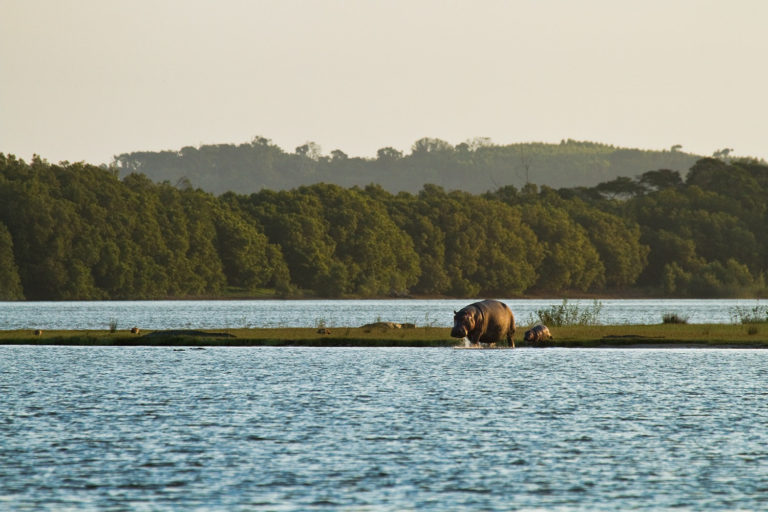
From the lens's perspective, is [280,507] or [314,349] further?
[314,349]

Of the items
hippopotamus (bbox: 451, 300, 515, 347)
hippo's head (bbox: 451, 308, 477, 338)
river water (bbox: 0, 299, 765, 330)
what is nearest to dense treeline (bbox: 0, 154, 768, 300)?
river water (bbox: 0, 299, 765, 330)

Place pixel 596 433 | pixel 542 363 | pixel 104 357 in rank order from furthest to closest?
pixel 104 357, pixel 542 363, pixel 596 433

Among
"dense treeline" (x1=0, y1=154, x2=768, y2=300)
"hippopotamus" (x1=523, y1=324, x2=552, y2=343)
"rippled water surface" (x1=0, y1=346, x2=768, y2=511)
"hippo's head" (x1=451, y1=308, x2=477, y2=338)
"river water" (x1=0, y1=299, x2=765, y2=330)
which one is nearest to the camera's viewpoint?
"rippled water surface" (x1=0, y1=346, x2=768, y2=511)

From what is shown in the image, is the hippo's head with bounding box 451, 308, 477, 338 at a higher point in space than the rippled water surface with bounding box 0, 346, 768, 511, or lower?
higher

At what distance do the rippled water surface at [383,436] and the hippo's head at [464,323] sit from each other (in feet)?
17.7

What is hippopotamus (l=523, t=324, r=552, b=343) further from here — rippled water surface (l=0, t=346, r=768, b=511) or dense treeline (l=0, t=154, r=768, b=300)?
dense treeline (l=0, t=154, r=768, b=300)

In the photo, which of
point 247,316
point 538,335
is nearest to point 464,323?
point 538,335

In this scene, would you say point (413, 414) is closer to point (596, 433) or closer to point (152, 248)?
point (596, 433)

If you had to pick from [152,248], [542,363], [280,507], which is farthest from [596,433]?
[152,248]

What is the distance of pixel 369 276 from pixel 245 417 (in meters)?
156

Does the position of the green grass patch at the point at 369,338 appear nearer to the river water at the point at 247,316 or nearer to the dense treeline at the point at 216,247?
the river water at the point at 247,316

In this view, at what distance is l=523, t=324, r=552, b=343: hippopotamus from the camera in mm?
56031

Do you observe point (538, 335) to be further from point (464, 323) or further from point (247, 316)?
point (247, 316)

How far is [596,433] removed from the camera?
2856 centimetres
